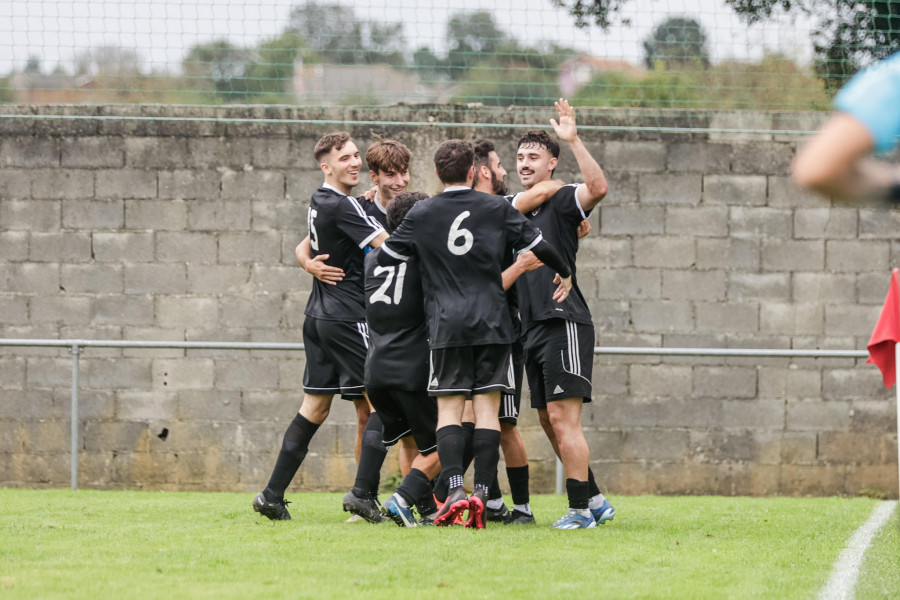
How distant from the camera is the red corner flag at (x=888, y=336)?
238 inches

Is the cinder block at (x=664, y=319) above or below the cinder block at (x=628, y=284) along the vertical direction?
below

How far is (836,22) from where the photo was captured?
8703mm

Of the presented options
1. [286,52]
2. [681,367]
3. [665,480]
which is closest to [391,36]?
[286,52]

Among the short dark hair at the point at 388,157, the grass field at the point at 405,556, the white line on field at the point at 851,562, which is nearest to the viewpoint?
the grass field at the point at 405,556

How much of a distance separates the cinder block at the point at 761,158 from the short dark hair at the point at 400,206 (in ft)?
12.2

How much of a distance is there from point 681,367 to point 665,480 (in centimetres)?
88

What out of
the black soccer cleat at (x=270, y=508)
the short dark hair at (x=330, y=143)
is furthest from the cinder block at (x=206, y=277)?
the black soccer cleat at (x=270, y=508)

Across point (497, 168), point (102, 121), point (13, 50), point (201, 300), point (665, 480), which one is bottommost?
point (665, 480)

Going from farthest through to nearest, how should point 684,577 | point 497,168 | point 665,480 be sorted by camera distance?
1. point 665,480
2. point 497,168
3. point 684,577

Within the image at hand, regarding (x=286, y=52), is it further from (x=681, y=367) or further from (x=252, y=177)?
(x=681, y=367)

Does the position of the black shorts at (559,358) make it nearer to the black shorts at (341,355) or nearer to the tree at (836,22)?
the black shorts at (341,355)

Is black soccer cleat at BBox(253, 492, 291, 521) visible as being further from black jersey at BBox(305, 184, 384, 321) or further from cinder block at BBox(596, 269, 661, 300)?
cinder block at BBox(596, 269, 661, 300)

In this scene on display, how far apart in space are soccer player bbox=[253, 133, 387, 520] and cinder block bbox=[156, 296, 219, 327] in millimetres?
2685

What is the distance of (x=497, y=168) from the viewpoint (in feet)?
19.1
